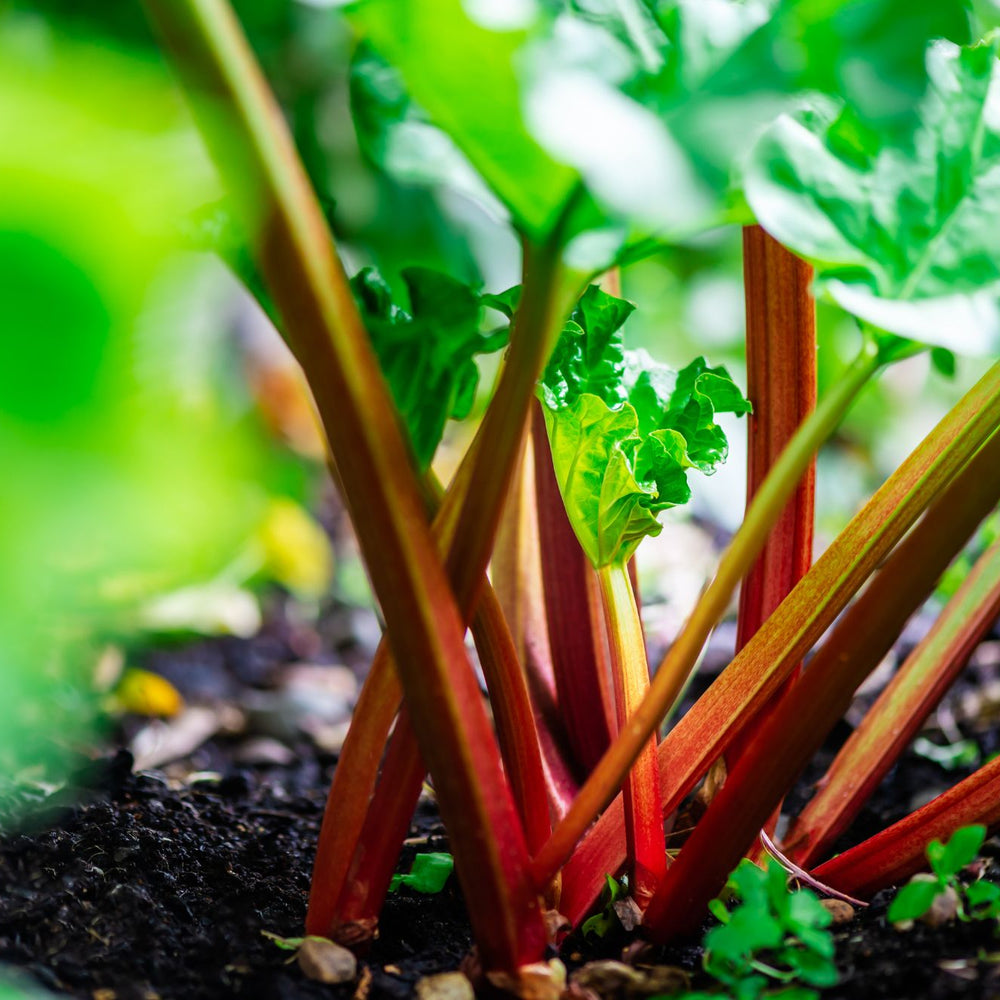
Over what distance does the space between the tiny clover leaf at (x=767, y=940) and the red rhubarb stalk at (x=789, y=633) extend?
0.35ft

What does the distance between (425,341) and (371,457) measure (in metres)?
0.14

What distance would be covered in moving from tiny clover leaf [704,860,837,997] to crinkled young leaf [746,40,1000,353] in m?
0.31

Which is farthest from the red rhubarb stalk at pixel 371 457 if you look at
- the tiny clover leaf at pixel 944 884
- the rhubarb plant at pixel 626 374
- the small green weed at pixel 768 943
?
the tiny clover leaf at pixel 944 884

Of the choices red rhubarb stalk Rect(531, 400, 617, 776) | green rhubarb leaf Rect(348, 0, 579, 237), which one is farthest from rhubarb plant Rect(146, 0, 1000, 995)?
red rhubarb stalk Rect(531, 400, 617, 776)

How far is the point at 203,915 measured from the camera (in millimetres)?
651

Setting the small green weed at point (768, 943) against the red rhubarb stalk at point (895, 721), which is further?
the red rhubarb stalk at point (895, 721)

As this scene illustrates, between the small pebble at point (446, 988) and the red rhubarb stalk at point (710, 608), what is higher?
the red rhubarb stalk at point (710, 608)

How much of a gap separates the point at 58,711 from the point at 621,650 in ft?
2.93

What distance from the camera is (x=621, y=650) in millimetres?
669

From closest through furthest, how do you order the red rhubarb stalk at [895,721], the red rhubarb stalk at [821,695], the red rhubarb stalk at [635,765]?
the red rhubarb stalk at [821,695], the red rhubarb stalk at [635,765], the red rhubarb stalk at [895,721]

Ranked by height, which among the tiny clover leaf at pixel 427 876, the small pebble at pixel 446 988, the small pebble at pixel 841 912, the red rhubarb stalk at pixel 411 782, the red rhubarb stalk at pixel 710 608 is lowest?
the tiny clover leaf at pixel 427 876

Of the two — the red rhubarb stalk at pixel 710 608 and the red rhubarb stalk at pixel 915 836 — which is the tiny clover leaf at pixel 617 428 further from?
the red rhubarb stalk at pixel 915 836

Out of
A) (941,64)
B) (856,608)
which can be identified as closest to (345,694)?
(856,608)

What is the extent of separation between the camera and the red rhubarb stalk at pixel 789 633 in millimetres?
645
